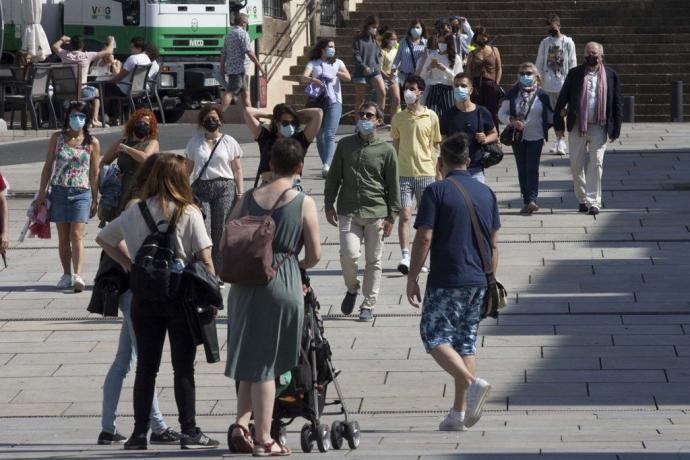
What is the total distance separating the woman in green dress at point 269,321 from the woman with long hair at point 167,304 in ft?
1.26

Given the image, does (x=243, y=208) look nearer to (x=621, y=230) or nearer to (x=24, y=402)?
(x=24, y=402)

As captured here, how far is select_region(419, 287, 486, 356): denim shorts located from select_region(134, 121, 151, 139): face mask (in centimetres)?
352

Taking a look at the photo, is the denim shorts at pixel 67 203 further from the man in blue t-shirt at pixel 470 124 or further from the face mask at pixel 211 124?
the man in blue t-shirt at pixel 470 124

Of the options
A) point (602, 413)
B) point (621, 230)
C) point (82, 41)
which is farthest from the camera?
point (82, 41)

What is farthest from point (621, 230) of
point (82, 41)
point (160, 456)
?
point (82, 41)

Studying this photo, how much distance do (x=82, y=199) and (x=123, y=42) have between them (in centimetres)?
1593

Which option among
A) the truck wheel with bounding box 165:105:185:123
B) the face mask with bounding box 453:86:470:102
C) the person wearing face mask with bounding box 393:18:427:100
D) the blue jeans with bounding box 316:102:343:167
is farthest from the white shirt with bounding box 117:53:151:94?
the face mask with bounding box 453:86:470:102

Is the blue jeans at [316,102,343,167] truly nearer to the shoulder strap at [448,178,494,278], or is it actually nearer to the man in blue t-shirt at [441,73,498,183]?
the man in blue t-shirt at [441,73,498,183]

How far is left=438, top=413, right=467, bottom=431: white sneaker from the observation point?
29.3 ft

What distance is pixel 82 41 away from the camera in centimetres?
2694

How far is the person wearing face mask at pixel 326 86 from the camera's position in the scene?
19.4m

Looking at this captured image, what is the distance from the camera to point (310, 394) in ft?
26.6

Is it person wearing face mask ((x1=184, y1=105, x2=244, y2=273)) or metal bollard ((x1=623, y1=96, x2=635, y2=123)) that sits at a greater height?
person wearing face mask ((x1=184, y1=105, x2=244, y2=273))

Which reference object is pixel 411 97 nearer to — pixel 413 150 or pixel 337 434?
pixel 413 150
